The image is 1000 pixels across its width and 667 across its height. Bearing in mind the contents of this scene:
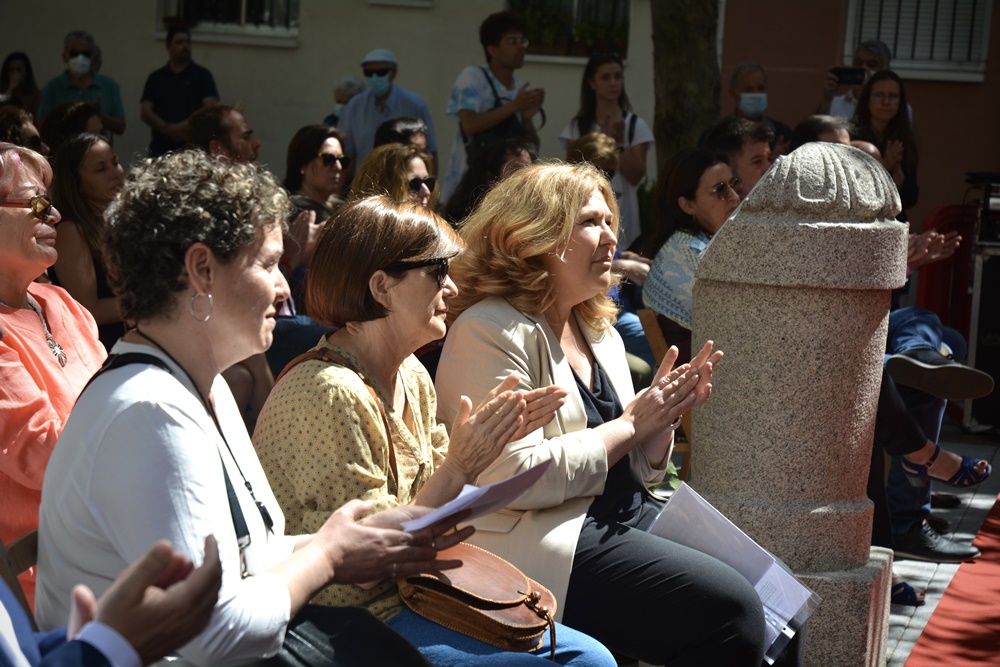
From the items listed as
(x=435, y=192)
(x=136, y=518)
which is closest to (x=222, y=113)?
(x=435, y=192)

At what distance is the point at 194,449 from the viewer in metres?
2.41

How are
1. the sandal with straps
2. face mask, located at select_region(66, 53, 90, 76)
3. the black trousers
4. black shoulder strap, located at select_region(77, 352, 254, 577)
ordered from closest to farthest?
1. black shoulder strap, located at select_region(77, 352, 254, 577)
2. the black trousers
3. the sandal with straps
4. face mask, located at select_region(66, 53, 90, 76)

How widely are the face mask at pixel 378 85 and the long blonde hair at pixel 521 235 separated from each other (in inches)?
273

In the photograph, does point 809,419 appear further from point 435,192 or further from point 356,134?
point 356,134

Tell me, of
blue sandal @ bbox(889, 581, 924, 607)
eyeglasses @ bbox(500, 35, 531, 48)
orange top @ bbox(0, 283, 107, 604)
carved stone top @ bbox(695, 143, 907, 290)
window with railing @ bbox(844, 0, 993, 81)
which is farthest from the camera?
window with railing @ bbox(844, 0, 993, 81)

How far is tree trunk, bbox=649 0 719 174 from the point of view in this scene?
11164 millimetres

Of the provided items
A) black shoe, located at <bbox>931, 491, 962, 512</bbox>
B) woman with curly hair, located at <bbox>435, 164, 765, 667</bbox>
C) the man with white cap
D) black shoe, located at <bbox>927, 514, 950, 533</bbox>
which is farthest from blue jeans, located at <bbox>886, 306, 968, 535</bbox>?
the man with white cap

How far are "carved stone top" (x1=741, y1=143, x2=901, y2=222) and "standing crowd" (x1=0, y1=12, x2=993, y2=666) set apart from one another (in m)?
0.61

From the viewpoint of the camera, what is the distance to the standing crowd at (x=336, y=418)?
2.38 meters

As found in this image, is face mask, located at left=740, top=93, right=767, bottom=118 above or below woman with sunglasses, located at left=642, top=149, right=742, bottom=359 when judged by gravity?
above

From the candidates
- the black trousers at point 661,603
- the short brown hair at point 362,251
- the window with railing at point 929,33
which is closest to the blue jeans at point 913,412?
the black trousers at point 661,603

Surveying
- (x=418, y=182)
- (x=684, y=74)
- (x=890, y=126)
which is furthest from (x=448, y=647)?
(x=684, y=74)

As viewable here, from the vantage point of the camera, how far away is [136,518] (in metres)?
2.31

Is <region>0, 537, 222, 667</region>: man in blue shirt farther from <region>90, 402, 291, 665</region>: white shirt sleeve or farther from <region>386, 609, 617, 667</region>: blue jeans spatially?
<region>386, 609, 617, 667</region>: blue jeans
